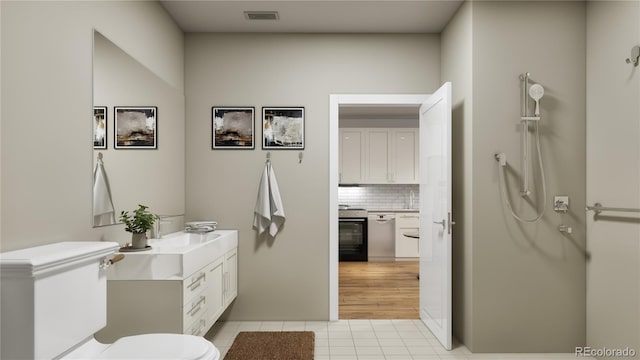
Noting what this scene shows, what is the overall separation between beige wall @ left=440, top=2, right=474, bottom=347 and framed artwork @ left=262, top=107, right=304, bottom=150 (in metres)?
1.34

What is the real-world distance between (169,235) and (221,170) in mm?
776

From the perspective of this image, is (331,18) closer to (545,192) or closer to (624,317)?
(545,192)

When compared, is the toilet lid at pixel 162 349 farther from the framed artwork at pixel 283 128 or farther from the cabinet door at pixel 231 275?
the framed artwork at pixel 283 128

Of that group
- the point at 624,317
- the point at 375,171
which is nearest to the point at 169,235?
the point at 624,317

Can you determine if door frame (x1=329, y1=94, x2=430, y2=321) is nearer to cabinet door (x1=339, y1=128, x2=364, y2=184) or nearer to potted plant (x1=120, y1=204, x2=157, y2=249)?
potted plant (x1=120, y1=204, x2=157, y2=249)

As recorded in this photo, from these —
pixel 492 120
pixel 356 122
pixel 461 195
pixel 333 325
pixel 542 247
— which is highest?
pixel 356 122

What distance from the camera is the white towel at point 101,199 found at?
2.24m

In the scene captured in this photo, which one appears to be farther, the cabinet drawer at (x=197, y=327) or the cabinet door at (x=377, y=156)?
the cabinet door at (x=377, y=156)

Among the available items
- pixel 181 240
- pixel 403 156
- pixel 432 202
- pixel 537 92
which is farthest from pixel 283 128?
pixel 403 156

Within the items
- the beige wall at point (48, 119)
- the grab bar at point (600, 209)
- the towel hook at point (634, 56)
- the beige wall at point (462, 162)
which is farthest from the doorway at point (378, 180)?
the beige wall at point (48, 119)

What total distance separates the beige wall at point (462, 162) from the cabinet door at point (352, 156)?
11.1ft

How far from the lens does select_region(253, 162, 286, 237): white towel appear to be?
3625mm

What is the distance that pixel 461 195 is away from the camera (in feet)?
10.5

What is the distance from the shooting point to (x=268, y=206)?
3627 millimetres
